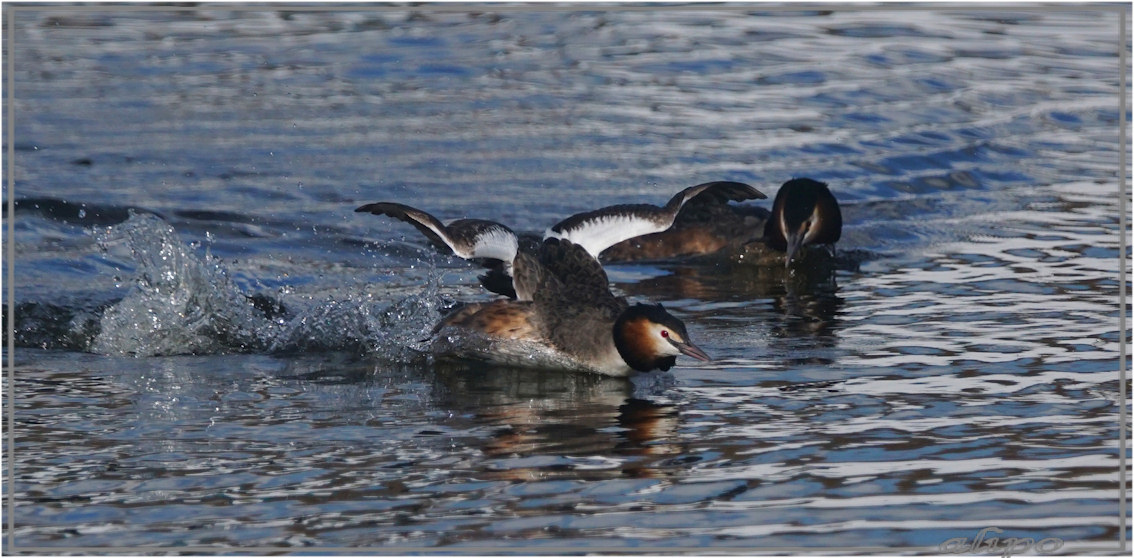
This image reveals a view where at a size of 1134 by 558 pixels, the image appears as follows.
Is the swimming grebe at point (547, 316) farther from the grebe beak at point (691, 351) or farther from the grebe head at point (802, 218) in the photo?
the grebe head at point (802, 218)

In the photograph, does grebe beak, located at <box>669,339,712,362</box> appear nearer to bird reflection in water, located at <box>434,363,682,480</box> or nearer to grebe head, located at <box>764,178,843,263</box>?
bird reflection in water, located at <box>434,363,682,480</box>

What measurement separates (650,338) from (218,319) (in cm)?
294

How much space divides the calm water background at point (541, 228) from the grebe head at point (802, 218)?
0.32 meters

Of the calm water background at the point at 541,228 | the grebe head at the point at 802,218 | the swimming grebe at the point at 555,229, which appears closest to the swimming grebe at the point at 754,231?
the grebe head at the point at 802,218

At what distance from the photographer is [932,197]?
51.6 ft

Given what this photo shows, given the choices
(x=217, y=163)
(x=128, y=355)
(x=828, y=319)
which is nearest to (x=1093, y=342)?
(x=828, y=319)

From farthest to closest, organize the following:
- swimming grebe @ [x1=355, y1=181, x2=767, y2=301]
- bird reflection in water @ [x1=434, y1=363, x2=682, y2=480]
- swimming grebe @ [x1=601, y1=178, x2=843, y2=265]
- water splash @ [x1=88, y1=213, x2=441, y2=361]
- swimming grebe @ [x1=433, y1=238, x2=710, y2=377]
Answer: swimming grebe @ [x1=601, y1=178, x2=843, y2=265] → water splash @ [x1=88, y1=213, x2=441, y2=361] → swimming grebe @ [x1=355, y1=181, x2=767, y2=301] → swimming grebe @ [x1=433, y1=238, x2=710, y2=377] → bird reflection in water @ [x1=434, y1=363, x2=682, y2=480]

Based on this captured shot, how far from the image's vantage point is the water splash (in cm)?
970

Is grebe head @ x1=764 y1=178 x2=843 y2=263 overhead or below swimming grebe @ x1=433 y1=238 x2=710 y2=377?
overhead

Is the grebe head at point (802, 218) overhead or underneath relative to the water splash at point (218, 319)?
overhead

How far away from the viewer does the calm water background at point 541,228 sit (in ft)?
21.9

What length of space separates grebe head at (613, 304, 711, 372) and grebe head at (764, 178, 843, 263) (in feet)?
12.8

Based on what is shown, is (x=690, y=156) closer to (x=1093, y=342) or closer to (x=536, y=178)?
(x=536, y=178)

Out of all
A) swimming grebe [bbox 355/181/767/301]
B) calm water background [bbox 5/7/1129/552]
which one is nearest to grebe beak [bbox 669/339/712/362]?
calm water background [bbox 5/7/1129/552]
